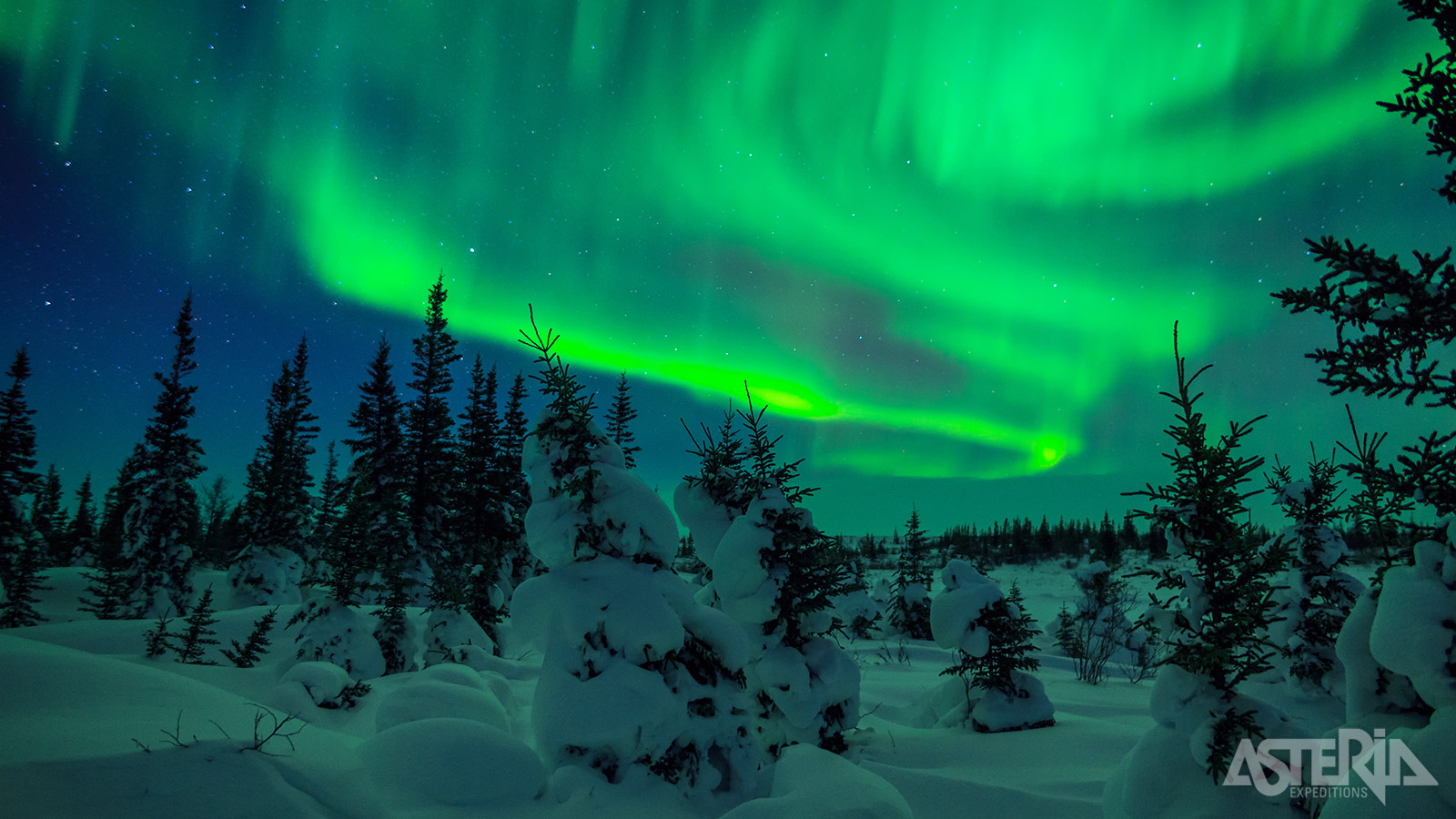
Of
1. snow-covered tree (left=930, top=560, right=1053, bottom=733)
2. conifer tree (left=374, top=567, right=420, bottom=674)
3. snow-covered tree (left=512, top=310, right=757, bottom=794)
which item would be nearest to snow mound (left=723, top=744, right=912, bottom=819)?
snow-covered tree (left=512, top=310, right=757, bottom=794)

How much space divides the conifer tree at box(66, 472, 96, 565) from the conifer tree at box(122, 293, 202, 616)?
21175 millimetres

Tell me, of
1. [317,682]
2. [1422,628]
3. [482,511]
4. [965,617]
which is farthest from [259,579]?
[1422,628]

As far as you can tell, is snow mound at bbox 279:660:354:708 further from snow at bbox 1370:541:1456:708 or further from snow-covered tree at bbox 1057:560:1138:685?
snow-covered tree at bbox 1057:560:1138:685

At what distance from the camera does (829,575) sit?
803cm

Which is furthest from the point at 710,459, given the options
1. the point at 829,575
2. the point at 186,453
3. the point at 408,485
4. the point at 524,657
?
the point at 186,453

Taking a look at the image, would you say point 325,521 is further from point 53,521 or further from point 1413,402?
point 53,521

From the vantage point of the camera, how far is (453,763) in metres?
5.23

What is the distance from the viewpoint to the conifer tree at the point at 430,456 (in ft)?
86.1

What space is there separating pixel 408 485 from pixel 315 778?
25.2 meters

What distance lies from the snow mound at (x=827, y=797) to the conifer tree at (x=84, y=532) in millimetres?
57291

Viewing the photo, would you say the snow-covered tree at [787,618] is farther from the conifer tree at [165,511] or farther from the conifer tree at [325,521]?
the conifer tree at [165,511]

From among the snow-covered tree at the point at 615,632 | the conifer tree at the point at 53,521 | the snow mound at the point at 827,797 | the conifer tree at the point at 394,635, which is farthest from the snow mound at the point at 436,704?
the conifer tree at the point at 53,521

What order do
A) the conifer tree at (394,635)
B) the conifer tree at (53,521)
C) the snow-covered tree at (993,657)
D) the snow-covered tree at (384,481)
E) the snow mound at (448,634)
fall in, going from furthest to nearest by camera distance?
the conifer tree at (53,521) < the snow-covered tree at (384,481) < the snow mound at (448,634) < the conifer tree at (394,635) < the snow-covered tree at (993,657)

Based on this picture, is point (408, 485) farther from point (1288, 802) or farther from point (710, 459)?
point (1288, 802)
